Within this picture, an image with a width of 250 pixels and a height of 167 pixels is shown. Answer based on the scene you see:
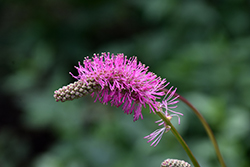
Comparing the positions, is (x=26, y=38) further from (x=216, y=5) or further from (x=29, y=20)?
(x=216, y=5)

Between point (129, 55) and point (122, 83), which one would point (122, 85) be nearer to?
point (122, 83)

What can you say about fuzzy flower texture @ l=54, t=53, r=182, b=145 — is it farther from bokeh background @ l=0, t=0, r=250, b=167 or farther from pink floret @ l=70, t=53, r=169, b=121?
bokeh background @ l=0, t=0, r=250, b=167

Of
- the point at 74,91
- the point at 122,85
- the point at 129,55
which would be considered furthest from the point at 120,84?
the point at 129,55

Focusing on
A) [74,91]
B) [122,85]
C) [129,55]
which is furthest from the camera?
[129,55]

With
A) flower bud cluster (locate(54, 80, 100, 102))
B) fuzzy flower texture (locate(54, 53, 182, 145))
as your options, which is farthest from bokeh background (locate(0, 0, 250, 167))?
flower bud cluster (locate(54, 80, 100, 102))

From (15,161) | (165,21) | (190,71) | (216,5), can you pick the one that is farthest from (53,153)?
(216,5)
